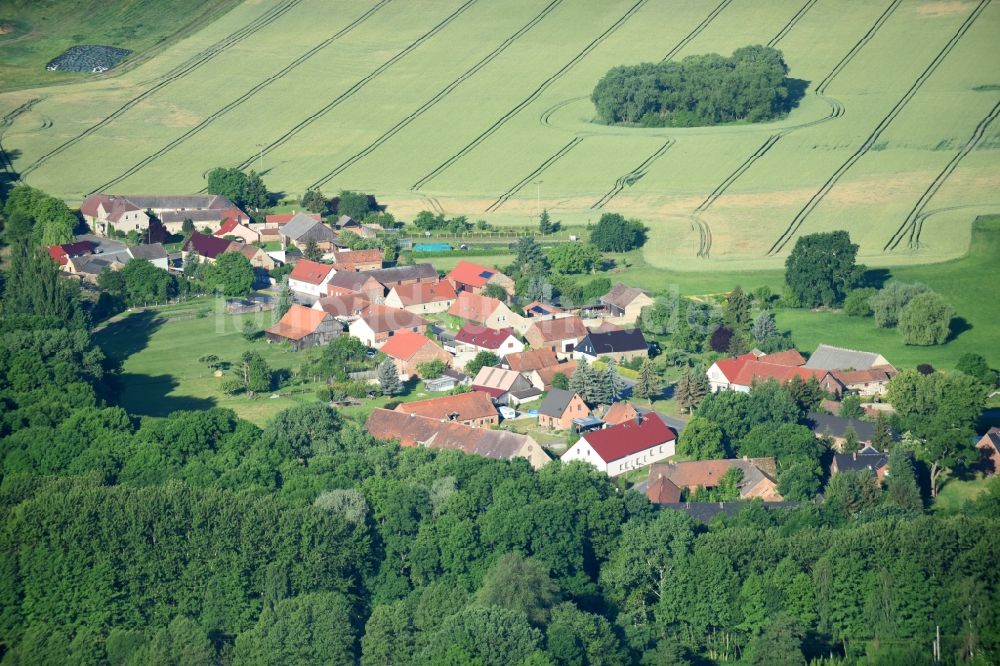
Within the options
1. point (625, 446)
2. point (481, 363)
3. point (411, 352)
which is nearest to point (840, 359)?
point (625, 446)

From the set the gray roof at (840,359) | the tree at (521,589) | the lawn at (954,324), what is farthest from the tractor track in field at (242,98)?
the tree at (521,589)

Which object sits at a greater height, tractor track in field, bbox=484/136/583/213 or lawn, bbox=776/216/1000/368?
tractor track in field, bbox=484/136/583/213

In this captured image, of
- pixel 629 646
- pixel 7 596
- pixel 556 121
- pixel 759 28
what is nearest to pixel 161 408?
pixel 7 596

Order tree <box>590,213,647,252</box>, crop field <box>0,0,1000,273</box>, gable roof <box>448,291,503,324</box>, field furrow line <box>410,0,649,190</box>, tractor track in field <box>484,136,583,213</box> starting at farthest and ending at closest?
field furrow line <box>410,0,649,190</box>
tractor track in field <box>484,136,583,213</box>
crop field <box>0,0,1000,273</box>
tree <box>590,213,647,252</box>
gable roof <box>448,291,503,324</box>

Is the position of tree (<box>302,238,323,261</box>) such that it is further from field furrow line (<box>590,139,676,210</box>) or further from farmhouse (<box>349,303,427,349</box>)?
field furrow line (<box>590,139,676,210</box>)

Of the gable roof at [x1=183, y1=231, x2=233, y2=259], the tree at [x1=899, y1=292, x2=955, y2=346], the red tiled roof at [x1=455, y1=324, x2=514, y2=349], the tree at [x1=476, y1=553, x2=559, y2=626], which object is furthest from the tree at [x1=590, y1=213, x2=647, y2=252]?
the tree at [x1=476, y1=553, x2=559, y2=626]
